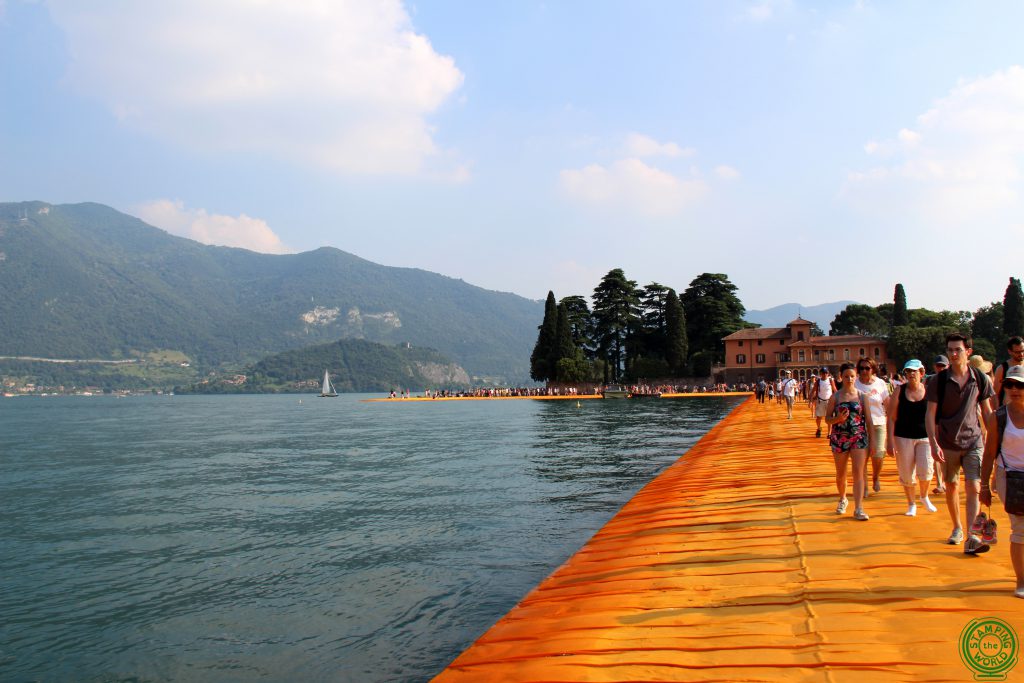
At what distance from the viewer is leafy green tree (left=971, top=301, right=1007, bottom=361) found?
88.4m

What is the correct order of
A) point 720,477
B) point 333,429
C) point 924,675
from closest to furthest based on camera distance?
point 924,675
point 720,477
point 333,429

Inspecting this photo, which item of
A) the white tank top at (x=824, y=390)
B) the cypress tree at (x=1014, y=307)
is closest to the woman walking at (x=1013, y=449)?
the white tank top at (x=824, y=390)

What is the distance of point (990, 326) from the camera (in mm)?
91875

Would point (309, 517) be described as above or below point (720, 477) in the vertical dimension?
below

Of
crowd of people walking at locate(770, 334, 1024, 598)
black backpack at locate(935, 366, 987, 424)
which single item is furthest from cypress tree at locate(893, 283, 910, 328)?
black backpack at locate(935, 366, 987, 424)

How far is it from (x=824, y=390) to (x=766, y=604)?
15820 mm

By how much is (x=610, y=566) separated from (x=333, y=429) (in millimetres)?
39147

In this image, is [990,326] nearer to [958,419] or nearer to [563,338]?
[563,338]

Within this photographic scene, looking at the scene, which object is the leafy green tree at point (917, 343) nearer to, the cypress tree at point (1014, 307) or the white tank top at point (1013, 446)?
the cypress tree at point (1014, 307)

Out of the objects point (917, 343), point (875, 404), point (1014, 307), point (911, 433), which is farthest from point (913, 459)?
point (1014, 307)

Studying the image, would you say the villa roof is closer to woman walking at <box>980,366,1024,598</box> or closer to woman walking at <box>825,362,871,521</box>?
woman walking at <box>825,362,871,521</box>

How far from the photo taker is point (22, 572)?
34.1 ft

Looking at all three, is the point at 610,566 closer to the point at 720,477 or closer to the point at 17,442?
the point at 720,477

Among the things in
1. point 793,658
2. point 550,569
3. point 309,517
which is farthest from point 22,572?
point 793,658
